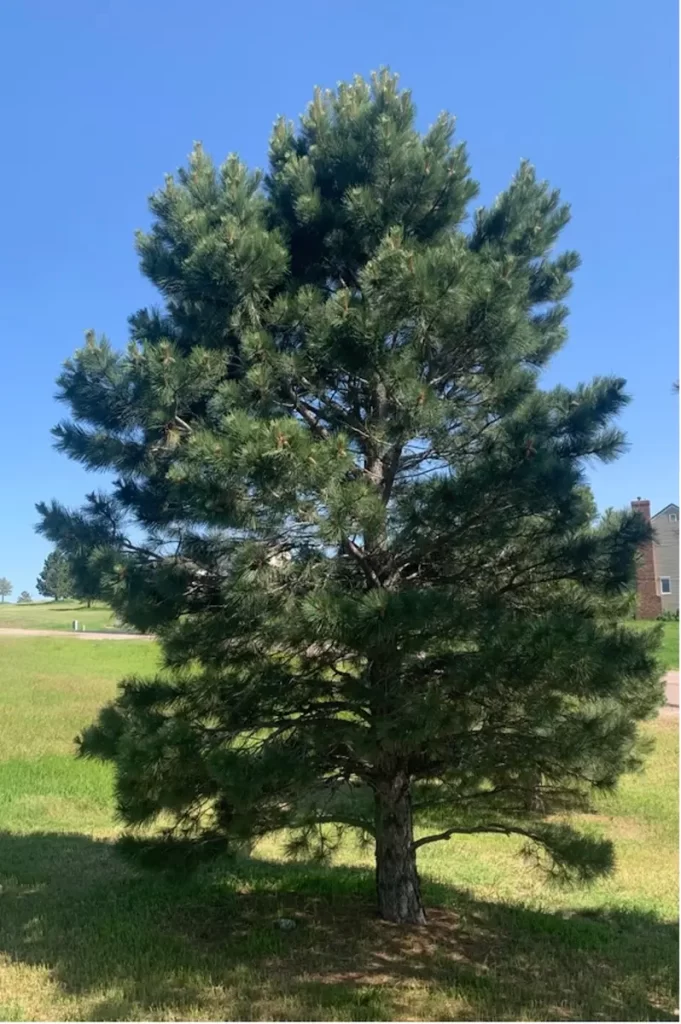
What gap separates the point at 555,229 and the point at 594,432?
1624 millimetres

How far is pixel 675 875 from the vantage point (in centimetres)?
801

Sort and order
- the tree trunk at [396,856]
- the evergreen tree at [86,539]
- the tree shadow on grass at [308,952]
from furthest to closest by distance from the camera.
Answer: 1. the tree trunk at [396,856]
2. the evergreen tree at [86,539]
3. the tree shadow on grass at [308,952]

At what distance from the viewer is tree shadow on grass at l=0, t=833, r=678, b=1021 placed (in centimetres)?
423

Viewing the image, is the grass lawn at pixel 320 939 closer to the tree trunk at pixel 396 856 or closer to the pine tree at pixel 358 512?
the tree trunk at pixel 396 856

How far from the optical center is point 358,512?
4035 mm

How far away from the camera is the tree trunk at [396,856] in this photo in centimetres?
520

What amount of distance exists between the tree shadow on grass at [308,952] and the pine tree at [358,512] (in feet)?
1.88

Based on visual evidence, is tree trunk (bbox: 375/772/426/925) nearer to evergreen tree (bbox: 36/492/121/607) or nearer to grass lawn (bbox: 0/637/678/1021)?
grass lawn (bbox: 0/637/678/1021)

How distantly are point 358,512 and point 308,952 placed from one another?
2.93 metres

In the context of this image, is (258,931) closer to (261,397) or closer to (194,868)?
(194,868)

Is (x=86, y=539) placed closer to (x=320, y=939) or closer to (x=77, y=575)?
(x=77, y=575)

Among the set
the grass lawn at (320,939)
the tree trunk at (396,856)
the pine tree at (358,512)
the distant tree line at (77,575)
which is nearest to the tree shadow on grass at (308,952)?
the grass lawn at (320,939)

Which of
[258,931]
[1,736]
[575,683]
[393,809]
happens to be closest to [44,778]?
[1,736]

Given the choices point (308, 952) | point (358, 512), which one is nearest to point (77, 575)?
point (358, 512)
